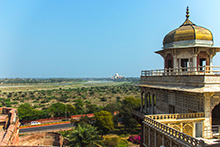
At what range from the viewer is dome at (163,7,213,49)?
16.0 m

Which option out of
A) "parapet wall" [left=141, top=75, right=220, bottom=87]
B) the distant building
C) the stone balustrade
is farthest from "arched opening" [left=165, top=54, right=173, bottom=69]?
the stone balustrade

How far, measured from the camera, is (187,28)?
55.1ft

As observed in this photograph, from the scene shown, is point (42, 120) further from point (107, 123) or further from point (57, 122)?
point (107, 123)

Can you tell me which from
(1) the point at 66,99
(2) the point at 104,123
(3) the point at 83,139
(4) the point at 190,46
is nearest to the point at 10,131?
(3) the point at 83,139

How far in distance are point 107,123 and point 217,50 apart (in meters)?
21.9

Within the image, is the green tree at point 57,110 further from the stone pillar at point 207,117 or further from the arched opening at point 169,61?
the stone pillar at point 207,117

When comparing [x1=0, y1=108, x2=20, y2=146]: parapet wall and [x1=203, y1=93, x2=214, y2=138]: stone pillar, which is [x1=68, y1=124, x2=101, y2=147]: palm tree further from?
[x1=203, y1=93, x2=214, y2=138]: stone pillar

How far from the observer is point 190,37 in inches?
635

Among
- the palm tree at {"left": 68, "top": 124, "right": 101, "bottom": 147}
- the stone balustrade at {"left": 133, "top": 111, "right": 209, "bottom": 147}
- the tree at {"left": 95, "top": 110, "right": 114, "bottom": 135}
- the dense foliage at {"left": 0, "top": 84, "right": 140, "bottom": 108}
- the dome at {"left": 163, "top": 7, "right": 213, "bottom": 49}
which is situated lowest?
the dense foliage at {"left": 0, "top": 84, "right": 140, "bottom": 108}

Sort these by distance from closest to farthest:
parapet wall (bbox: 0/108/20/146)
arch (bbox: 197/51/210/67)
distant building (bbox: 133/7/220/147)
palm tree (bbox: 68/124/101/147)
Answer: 1. distant building (bbox: 133/7/220/147)
2. parapet wall (bbox: 0/108/20/146)
3. arch (bbox: 197/51/210/67)
4. palm tree (bbox: 68/124/101/147)

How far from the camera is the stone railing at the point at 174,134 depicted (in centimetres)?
804

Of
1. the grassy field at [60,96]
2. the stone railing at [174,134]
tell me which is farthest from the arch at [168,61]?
the grassy field at [60,96]

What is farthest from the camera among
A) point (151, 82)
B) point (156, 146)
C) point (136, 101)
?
point (136, 101)

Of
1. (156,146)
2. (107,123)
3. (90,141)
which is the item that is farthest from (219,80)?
(107,123)
